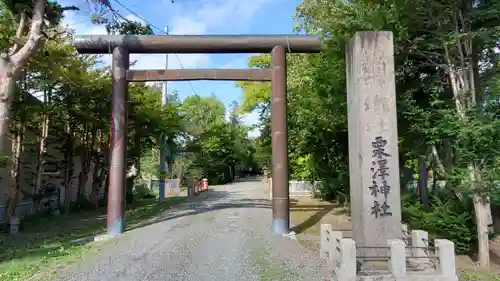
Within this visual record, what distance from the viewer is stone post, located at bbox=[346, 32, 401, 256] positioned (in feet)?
22.7

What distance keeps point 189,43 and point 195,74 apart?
0.87 meters

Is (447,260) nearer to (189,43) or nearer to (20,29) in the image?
(189,43)

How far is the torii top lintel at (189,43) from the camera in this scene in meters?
11.0

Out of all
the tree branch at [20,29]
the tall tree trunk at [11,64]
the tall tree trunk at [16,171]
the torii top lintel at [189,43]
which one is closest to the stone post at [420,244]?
the torii top lintel at [189,43]

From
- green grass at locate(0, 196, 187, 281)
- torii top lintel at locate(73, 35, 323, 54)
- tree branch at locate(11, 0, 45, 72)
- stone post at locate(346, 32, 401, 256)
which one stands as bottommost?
green grass at locate(0, 196, 187, 281)

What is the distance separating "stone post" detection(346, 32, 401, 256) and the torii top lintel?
4140mm

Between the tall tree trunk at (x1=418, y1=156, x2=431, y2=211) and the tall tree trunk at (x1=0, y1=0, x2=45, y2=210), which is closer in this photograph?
the tall tree trunk at (x1=0, y1=0, x2=45, y2=210)

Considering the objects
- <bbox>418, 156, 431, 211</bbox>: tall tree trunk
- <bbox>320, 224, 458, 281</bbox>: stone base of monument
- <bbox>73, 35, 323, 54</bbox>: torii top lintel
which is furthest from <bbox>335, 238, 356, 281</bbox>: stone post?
<bbox>418, 156, 431, 211</bbox>: tall tree trunk

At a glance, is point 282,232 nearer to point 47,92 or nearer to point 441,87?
point 441,87

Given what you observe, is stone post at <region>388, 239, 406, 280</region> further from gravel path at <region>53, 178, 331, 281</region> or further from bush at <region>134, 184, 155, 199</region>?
bush at <region>134, 184, 155, 199</region>

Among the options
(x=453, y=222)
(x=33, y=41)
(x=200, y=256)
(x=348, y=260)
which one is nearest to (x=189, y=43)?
(x=33, y=41)

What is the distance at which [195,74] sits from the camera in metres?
11.3

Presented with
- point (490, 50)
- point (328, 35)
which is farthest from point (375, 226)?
point (328, 35)

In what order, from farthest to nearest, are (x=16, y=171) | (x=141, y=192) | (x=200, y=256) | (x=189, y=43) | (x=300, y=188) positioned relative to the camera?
(x=141, y=192)
(x=300, y=188)
(x=16, y=171)
(x=189, y=43)
(x=200, y=256)
